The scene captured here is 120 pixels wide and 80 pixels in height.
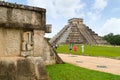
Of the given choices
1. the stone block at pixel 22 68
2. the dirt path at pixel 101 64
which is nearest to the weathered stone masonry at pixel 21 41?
the stone block at pixel 22 68

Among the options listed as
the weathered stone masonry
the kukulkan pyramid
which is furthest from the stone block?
the kukulkan pyramid

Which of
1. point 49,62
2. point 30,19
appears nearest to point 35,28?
point 30,19

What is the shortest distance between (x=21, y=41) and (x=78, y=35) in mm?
79844

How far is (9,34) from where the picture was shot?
544cm

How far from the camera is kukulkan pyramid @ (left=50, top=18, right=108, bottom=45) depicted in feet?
266

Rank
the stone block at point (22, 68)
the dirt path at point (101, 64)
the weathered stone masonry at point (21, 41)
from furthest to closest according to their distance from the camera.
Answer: the dirt path at point (101, 64) → the weathered stone masonry at point (21, 41) → the stone block at point (22, 68)

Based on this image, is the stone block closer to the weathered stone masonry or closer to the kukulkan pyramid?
the weathered stone masonry

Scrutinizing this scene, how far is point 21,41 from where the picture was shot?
5.62 m

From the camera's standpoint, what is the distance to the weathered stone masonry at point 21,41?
530 cm

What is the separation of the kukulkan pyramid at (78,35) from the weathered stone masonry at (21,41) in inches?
2835

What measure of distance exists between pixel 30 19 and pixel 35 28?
0.85ft

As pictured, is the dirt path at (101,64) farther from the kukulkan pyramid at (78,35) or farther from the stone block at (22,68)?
the kukulkan pyramid at (78,35)

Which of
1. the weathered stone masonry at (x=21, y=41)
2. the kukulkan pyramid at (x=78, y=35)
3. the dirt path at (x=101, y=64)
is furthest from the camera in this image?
the kukulkan pyramid at (x=78, y=35)

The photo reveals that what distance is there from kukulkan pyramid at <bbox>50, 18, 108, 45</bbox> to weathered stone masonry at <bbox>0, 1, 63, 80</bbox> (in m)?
72.0
